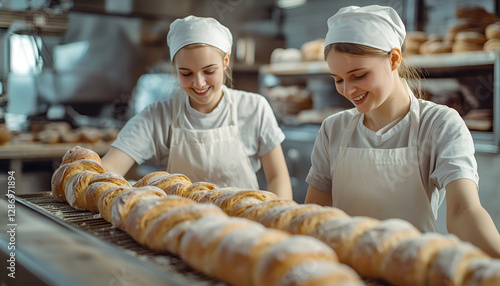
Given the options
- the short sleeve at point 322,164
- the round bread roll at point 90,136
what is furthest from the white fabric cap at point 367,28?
the round bread roll at point 90,136

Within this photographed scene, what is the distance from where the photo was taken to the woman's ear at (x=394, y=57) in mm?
1592

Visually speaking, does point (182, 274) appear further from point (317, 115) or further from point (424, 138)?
point (317, 115)

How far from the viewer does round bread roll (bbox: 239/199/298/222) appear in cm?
124

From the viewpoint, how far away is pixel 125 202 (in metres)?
1.32

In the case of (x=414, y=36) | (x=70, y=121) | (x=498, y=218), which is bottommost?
(x=498, y=218)

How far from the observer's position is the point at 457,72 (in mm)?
3648

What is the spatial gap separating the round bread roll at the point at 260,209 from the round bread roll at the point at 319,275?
38cm

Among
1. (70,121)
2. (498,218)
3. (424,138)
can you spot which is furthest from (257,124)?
(70,121)

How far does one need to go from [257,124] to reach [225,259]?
1407mm

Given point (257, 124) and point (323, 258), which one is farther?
point (257, 124)

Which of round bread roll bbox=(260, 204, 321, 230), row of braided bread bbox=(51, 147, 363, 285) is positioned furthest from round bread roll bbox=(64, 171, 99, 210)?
round bread roll bbox=(260, 204, 321, 230)

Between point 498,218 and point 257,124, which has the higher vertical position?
point 257,124

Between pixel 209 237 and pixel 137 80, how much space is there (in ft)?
16.0

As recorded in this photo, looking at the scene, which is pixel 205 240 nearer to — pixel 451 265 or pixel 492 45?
pixel 451 265
